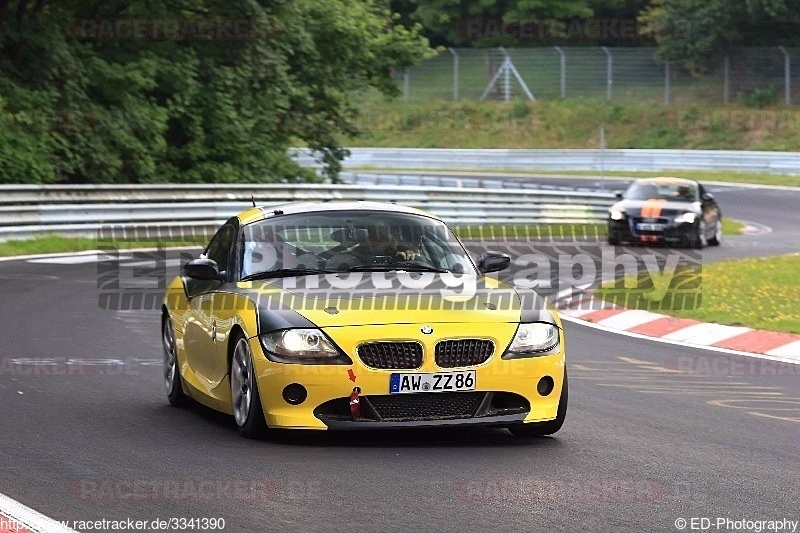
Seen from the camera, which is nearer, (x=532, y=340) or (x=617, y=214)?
(x=532, y=340)

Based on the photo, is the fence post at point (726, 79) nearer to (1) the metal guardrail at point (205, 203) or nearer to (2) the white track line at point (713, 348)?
(1) the metal guardrail at point (205, 203)

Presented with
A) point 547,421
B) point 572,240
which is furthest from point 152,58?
point 547,421

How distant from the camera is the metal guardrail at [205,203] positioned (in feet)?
82.0

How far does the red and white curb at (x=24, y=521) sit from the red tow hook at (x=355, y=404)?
206 cm

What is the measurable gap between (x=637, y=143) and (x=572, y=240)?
3474 cm

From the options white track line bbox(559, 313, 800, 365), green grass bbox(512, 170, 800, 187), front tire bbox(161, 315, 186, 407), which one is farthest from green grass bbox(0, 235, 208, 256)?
green grass bbox(512, 170, 800, 187)

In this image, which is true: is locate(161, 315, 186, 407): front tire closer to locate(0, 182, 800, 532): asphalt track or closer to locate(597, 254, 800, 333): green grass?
locate(0, 182, 800, 532): asphalt track

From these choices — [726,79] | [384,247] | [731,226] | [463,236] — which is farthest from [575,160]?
[384,247]

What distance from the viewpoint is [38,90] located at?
29078 millimetres

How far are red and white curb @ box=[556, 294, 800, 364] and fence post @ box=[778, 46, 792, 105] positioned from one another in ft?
136

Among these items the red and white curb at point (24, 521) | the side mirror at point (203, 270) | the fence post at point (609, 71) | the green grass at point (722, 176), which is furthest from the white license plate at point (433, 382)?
the fence post at point (609, 71)

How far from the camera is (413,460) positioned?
777 cm

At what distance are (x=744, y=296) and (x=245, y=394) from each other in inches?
411

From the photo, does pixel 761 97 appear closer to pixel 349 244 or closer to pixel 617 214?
pixel 617 214
